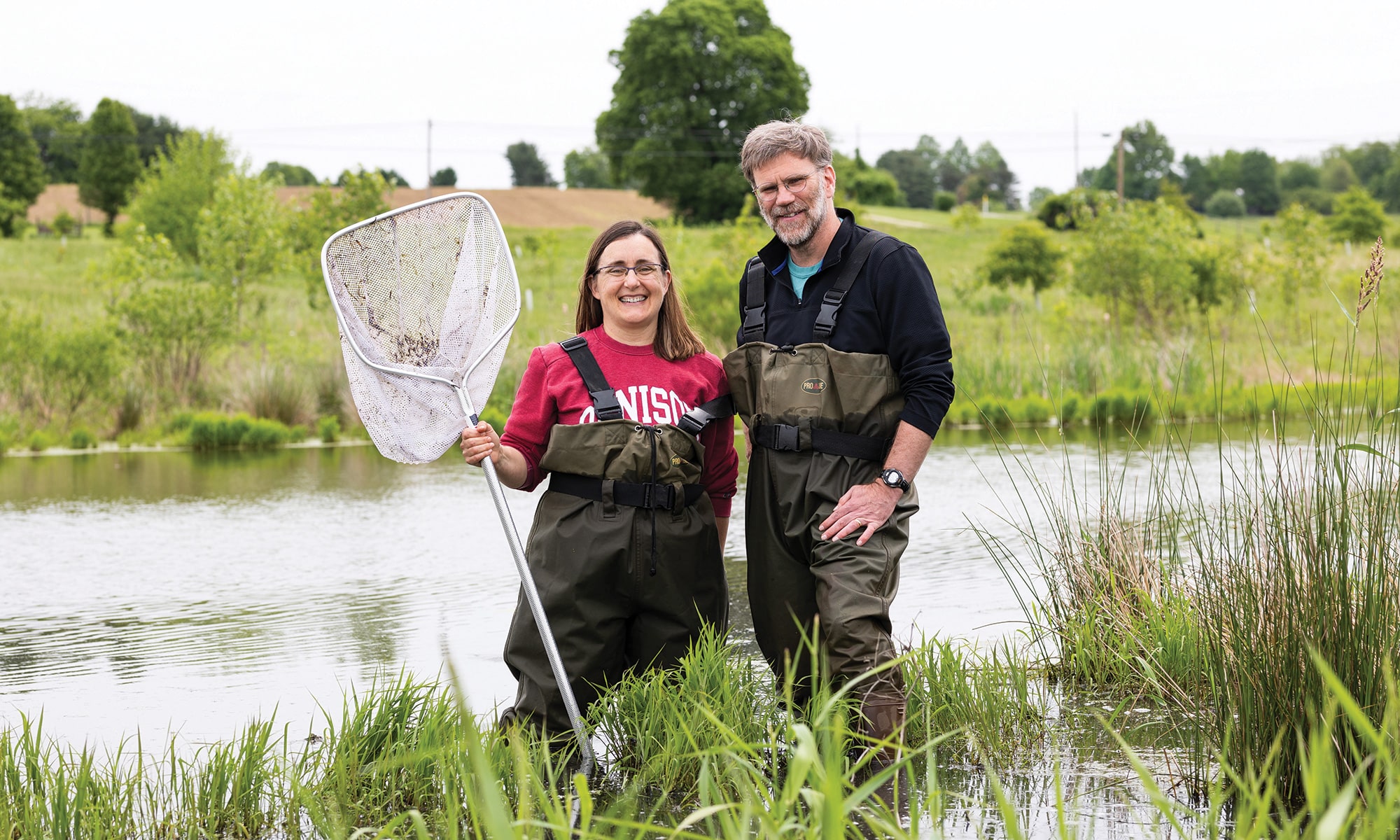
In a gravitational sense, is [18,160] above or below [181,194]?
above

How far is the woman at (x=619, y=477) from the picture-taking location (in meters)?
3.64

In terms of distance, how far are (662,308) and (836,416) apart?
713mm

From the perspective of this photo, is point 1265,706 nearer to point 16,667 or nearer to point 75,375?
point 16,667

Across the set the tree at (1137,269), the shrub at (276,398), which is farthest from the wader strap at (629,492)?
the tree at (1137,269)

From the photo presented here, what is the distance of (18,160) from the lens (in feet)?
207

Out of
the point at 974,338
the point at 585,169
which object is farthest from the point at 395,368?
the point at 585,169

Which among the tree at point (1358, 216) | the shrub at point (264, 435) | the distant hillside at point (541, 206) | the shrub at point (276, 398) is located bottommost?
the shrub at point (264, 435)

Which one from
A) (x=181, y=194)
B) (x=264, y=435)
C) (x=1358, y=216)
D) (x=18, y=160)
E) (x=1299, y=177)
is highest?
(x=1299, y=177)

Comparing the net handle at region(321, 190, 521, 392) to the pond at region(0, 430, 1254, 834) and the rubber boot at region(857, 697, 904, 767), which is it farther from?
the rubber boot at region(857, 697, 904, 767)

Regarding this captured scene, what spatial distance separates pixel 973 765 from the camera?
3.64 m

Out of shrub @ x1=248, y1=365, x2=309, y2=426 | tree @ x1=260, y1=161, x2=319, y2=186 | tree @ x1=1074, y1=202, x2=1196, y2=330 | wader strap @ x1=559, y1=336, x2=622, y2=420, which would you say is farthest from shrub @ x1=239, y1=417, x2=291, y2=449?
tree @ x1=260, y1=161, x2=319, y2=186

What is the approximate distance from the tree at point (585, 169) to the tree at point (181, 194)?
62440mm

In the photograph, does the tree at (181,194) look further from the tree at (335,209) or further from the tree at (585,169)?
the tree at (585,169)

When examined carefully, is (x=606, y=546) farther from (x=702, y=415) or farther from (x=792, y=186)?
(x=792, y=186)
